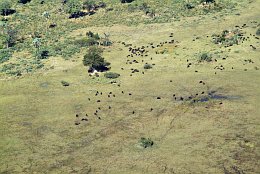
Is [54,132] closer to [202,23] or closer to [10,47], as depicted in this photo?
[10,47]

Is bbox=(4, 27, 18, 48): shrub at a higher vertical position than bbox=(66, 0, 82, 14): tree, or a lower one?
lower

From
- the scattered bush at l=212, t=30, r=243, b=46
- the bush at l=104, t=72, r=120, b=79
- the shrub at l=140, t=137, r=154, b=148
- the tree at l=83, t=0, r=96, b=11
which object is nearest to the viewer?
the shrub at l=140, t=137, r=154, b=148

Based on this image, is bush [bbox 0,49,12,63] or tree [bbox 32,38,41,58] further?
tree [bbox 32,38,41,58]

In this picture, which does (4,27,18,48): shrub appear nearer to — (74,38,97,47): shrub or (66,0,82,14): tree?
(74,38,97,47): shrub

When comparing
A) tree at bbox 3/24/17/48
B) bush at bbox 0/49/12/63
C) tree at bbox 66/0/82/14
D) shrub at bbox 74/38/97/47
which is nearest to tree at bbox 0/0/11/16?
tree at bbox 3/24/17/48

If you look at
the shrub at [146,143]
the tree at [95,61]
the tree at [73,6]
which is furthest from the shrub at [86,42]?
the shrub at [146,143]

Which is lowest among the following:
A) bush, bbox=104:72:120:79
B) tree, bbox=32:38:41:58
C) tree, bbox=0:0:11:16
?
bush, bbox=104:72:120:79
